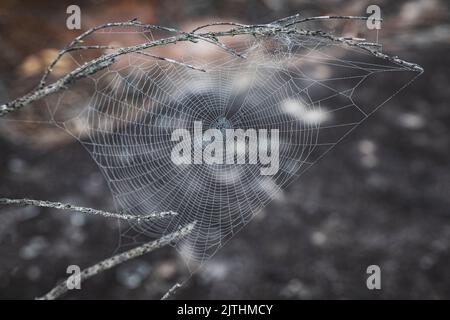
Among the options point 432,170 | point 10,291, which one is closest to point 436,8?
point 432,170

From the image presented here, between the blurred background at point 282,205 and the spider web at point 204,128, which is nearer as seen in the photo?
the spider web at point 204,128

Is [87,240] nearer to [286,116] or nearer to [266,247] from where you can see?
[266,247]

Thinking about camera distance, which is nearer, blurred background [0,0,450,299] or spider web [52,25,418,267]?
spider web [52,25,418,267]

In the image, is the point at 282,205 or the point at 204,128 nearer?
the point at 204,128

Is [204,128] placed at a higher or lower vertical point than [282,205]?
higher

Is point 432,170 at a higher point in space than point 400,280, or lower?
higher
